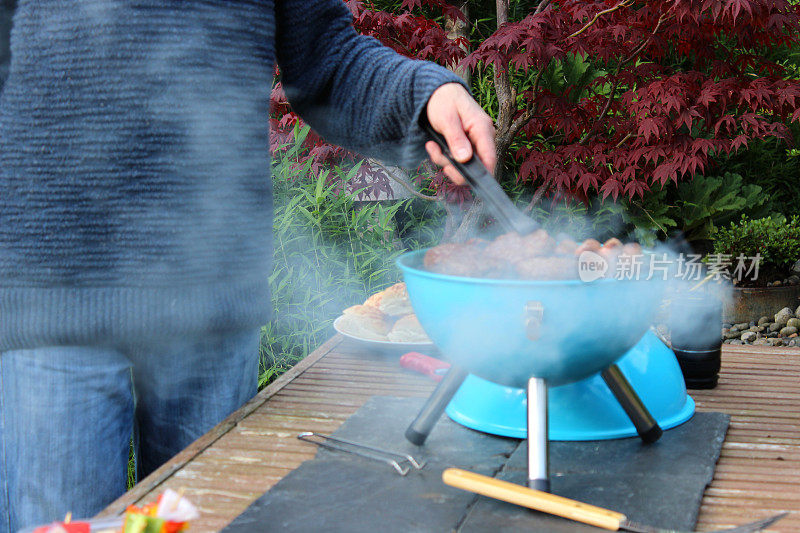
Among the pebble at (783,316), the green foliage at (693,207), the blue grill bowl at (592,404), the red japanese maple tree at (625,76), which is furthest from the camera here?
the green foliage at (693,207)

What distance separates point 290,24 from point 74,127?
44 cm

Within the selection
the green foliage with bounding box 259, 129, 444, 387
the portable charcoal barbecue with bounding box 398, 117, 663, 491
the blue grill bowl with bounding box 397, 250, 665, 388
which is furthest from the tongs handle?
the green foliage with bounding box 259, 129, 444, 387

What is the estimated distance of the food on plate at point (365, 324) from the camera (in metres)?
1.83

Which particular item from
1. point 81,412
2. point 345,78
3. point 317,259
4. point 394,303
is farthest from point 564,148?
point 81,412

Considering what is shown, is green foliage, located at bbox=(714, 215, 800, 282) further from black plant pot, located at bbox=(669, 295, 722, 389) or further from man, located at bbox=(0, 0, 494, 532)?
man, located at bbox=(0, 0, 494, 532)

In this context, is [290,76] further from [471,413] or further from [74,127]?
[471,413]

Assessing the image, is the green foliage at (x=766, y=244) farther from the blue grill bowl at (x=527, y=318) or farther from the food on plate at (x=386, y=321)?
the blue grill bowl at (x=527, y=318)

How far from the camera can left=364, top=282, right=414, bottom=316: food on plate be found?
79.3 inches

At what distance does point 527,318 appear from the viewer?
98 centimetres

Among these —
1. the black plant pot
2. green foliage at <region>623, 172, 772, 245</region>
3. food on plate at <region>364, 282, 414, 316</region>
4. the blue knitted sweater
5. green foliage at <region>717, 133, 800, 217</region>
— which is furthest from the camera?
green foliage at <region>717, 133, 800, 217</region>

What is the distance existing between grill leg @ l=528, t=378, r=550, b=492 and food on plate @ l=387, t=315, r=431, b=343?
0.71 meters

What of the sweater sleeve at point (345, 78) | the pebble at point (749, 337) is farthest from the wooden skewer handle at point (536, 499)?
the pebble at point (749, 337)

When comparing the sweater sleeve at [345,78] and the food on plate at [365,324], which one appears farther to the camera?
the food on plate at [365,324]

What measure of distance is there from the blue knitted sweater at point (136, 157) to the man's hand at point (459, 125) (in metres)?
0.03
